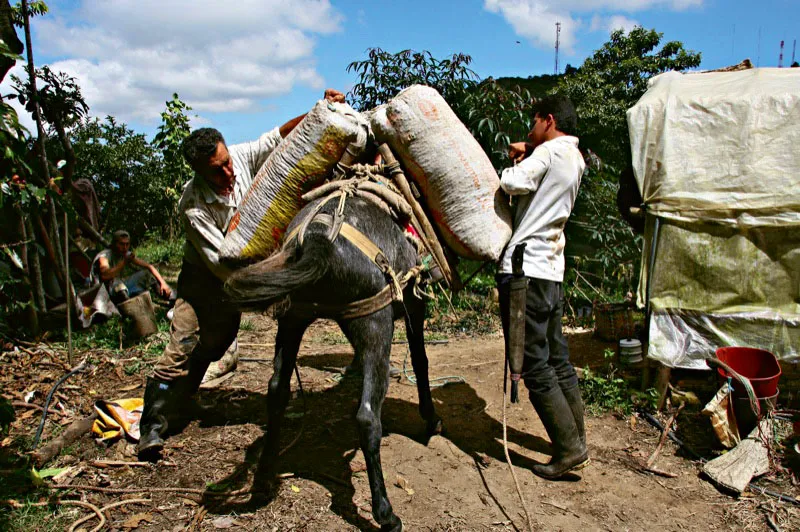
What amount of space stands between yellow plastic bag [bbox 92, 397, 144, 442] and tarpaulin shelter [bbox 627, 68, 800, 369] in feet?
12.6

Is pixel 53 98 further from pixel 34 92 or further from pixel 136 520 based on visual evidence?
pixel 136 520

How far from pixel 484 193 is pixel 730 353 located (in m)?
2.31

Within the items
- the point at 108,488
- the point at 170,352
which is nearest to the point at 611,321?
the point at 170,352

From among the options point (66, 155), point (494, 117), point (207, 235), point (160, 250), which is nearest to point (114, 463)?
point (207, 235)

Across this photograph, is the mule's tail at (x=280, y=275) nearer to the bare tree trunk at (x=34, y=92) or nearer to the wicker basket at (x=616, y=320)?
the bare tree trunk at (x=34, y=92)

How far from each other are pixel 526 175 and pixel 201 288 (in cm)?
220

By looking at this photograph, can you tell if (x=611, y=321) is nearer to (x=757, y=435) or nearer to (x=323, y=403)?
(x=757, y=435)

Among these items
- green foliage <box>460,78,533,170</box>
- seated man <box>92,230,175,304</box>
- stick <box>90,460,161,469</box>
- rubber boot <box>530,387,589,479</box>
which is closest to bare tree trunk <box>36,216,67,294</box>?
seated man <box>92,230,175,304</box>

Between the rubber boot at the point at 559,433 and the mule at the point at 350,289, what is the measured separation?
1.06 m

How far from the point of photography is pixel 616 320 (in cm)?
557

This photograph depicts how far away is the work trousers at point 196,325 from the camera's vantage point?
355 cm

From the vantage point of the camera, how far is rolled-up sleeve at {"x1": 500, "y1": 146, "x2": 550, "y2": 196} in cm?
301

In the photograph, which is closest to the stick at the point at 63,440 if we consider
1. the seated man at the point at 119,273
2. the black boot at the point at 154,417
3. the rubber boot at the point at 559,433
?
the black boot at the point at 154,417

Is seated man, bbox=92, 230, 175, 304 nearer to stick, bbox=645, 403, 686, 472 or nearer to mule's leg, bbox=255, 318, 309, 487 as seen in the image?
mule's leg, bbox=255, 318, 309, 487
